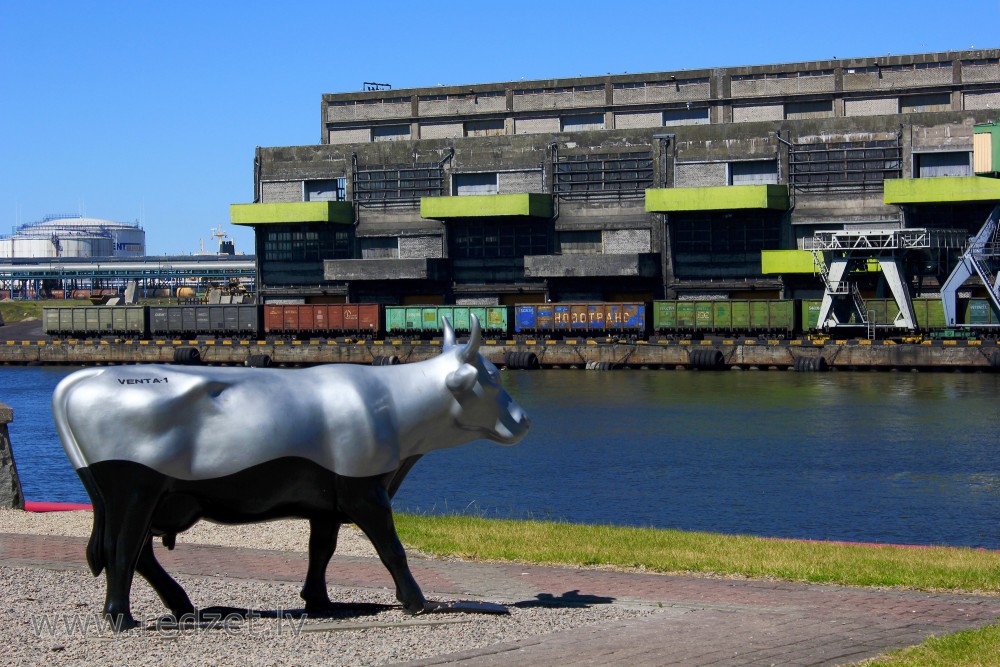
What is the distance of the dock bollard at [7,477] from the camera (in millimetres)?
18812

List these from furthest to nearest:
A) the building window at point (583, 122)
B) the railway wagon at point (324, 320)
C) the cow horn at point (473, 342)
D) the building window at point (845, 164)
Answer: the building window at point (583, 122) < the railway wagon at point (324, 320) < the building window at point (845, 164) < the cow horn at point (473, 342)

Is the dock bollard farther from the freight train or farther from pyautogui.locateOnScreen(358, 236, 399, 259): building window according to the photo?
pyautogui.locateOnScreen(358, 236, 399, 259): building window

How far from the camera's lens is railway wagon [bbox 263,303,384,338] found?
9025 centimetres

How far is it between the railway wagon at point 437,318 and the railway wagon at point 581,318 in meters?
1.23

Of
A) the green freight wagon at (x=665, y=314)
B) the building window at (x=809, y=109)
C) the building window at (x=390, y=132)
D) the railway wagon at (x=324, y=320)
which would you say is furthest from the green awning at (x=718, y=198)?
the building window at (x=390, y=132)

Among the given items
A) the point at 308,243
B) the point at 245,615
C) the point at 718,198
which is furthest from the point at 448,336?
the point at 308,243

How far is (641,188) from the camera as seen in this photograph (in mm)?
86938

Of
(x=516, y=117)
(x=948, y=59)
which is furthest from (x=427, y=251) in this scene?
(x=948, y=59)

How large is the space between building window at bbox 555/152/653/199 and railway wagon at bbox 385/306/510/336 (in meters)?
10.0

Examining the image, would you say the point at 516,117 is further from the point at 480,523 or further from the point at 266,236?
the point at 480,523

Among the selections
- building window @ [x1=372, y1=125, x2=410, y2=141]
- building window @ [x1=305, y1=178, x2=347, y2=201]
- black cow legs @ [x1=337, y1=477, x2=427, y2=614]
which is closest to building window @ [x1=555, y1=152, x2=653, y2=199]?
building window @ [x1=305, y1=178, x2=347, y2=201]

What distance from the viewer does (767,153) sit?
8362 cm

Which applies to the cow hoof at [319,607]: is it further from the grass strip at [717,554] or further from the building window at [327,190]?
the building window at [327,190]

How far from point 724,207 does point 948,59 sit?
27.0 meters
